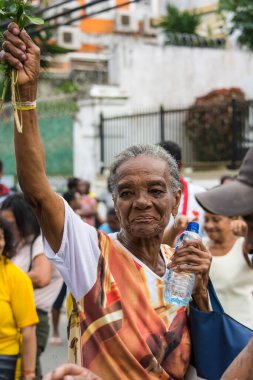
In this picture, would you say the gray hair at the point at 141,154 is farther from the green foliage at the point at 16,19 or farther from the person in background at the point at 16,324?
the person in background at the point at 16,324

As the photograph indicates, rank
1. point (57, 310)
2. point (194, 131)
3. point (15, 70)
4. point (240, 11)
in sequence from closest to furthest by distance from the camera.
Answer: point (15, 70), point (57, 310), point (194, 131), point (240, 11)

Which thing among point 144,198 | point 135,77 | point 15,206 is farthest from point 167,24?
point 144,198

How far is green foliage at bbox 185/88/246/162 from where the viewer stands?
53.2 feet

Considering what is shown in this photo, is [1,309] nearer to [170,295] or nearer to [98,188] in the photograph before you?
[170,295]

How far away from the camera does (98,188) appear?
58.9ft

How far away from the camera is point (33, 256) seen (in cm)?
646

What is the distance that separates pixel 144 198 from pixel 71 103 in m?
15.0

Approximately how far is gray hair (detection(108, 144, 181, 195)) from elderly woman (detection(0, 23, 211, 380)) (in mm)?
81

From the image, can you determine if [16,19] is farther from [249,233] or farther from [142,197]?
[249,233]

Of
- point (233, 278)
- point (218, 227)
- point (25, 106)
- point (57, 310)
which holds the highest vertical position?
point (25, 106)

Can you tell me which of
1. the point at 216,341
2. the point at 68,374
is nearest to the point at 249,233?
the point at 68,374

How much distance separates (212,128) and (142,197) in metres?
13.9

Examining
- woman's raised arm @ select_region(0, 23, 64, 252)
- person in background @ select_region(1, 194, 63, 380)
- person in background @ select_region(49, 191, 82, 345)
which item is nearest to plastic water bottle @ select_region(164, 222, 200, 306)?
woman's raised arm @ select_region(0, 23, 64, 252)

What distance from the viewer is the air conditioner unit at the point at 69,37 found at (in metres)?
22.0
